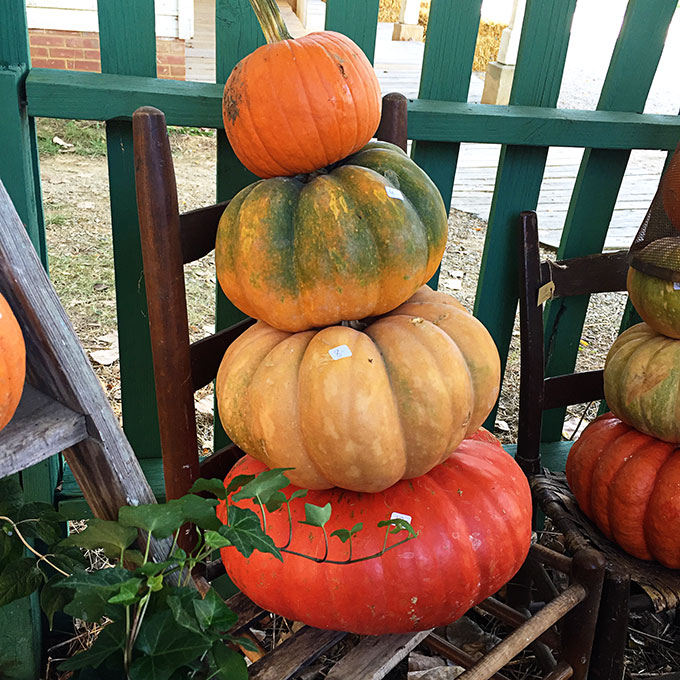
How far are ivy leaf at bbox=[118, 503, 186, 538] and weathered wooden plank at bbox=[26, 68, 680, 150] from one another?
887 mm

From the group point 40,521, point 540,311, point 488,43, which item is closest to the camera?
point 40,521

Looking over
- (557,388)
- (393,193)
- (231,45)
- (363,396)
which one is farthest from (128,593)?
(557,388)

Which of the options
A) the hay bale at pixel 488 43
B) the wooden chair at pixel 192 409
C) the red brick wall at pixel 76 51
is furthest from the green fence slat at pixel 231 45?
the hay bale at pixel 488 43

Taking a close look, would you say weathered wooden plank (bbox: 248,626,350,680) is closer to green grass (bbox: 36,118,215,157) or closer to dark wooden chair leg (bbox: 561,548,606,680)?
dark wooden chair leg (bbox: 561,548,606,680)

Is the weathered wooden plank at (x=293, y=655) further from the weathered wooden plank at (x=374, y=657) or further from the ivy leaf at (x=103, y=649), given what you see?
the ivy leaf at (x=103, y=649)

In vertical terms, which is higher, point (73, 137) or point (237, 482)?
point (237, 482)

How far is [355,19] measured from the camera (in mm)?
1468

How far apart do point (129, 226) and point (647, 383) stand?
1.16 metres

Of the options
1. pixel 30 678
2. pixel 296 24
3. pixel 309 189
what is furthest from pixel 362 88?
pixel 296 24

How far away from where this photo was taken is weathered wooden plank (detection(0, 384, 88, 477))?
2.41 feet

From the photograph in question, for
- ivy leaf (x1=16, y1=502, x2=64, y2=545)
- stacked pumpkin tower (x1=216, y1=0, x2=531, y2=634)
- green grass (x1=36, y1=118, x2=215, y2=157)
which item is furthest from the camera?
green grass (x1=36, y1=118, x2=215, y2=157)

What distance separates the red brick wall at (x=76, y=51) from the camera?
4.76 meters

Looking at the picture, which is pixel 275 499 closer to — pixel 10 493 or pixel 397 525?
pixel 397 525

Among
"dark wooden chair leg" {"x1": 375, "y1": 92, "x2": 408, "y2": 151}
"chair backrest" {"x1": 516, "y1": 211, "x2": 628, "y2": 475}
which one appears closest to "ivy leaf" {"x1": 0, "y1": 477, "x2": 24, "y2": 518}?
"dark wooden chair leg" {"x1": 375, "y1": 92, "x2": 408, "y2": 151}
